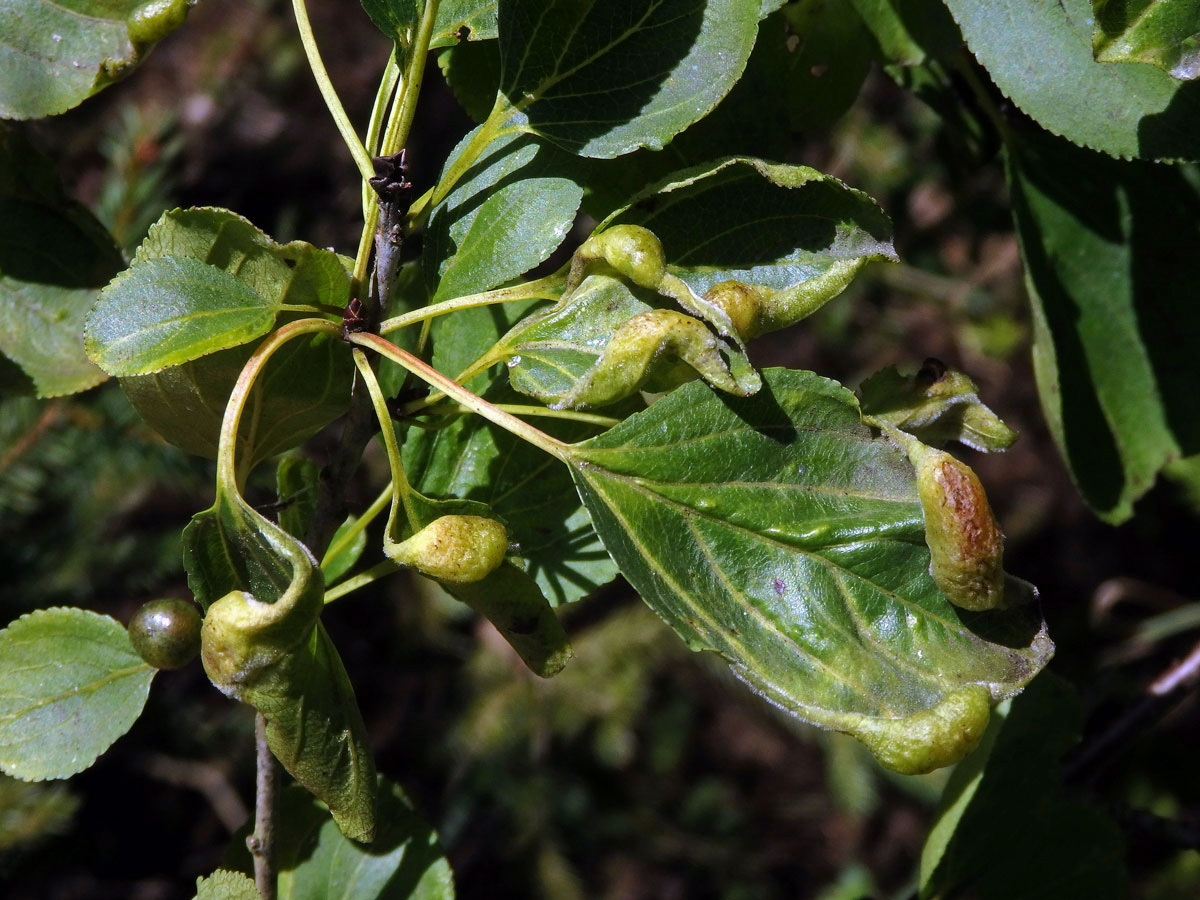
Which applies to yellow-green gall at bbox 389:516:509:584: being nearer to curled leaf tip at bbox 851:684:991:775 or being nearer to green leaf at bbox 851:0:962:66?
curled leaf tip at bbox 851:684:991:775

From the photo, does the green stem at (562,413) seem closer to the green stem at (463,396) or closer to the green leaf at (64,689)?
the green stem at (463,396)

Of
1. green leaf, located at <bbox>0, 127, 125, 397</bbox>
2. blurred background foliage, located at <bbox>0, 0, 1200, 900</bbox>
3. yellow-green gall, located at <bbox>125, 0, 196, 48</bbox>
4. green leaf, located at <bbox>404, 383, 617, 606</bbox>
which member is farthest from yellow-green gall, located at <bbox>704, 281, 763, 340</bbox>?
blurred background foliage, located at <bbox>0, 0, 1200, 900</bbox>

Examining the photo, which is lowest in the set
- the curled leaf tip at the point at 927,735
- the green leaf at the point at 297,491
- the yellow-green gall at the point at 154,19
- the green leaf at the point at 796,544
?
the green leaf at the point at 297,491

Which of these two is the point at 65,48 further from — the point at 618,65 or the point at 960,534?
the point at 960,534

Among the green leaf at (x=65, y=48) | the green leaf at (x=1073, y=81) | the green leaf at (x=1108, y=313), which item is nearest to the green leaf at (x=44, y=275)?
the green leaf at (x=65, y=48)

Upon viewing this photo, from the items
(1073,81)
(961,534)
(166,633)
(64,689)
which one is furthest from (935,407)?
(64,689)
